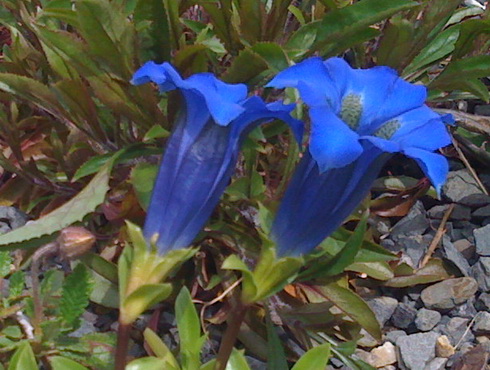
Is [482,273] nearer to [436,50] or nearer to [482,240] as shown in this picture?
[482,240]

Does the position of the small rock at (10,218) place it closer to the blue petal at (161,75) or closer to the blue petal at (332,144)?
the blue petal at (161,75)

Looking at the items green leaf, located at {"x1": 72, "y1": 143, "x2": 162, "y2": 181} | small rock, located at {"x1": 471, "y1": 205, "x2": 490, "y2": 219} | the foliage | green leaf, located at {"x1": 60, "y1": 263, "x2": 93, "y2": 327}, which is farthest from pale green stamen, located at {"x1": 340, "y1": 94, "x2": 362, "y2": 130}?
small rock, located at {"x1": 471, "y1": 205, "x2": 490, "y2": 219}

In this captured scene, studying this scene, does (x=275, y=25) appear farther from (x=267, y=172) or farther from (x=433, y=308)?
(x=433, y=308)

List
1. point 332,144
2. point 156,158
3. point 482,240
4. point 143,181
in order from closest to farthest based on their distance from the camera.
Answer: point 332,144 → point 143,181 → point 156,158 → point 482,240

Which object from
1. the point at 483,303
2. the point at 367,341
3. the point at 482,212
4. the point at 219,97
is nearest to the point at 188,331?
the point at 219,97

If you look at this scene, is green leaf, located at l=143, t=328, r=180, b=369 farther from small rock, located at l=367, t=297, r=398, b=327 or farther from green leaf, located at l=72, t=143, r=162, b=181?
small rock, located at l=367, t=297, r=398, b=327

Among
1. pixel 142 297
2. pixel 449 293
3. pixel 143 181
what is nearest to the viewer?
pixel 142 297
